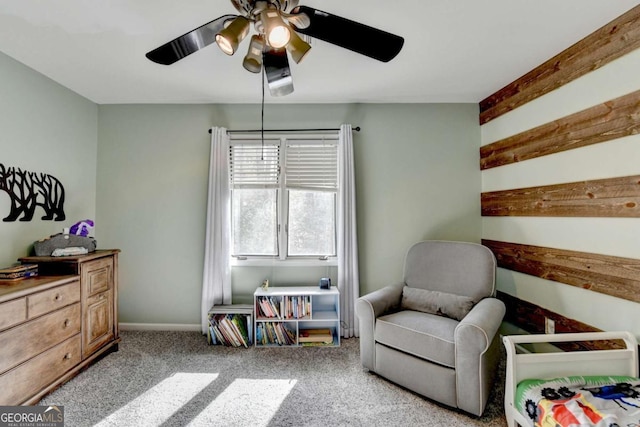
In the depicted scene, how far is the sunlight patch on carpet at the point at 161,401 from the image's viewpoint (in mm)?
1831

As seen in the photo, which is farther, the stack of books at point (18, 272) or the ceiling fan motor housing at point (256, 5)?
the stack of books at point (18, 272)

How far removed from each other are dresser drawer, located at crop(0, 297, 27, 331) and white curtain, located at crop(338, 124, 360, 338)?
243cm

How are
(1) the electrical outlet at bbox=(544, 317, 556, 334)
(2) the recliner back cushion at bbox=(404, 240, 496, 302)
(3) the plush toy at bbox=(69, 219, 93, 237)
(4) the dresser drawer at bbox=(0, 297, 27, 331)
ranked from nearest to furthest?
(4) the dresser drawer at bbox=(0, 297, 27, 331), (1) the electrical outlet at bbox=(544, 317, 556, 334), (2) the recliner back cushion at bbox=(404, 240, 496, 302), (3) the plush toy at bbox=(69, 219, 93, 237)

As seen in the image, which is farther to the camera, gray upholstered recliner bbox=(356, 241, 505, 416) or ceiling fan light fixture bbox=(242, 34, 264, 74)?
gray upholstered recliner bbox=(356, 241, 505, 416)

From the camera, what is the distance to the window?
10.5 ft

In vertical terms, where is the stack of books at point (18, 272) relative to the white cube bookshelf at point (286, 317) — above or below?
above

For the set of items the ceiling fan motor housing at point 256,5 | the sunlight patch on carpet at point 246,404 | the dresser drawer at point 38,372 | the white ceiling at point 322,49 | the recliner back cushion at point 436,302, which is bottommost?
the sunlight patch on carpet at point 246,404

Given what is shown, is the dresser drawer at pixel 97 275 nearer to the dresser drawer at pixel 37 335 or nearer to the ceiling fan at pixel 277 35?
the dresser drawer at pixel 37 335

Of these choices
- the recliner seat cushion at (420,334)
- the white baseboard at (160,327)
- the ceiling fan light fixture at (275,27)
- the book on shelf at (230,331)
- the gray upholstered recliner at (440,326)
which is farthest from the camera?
the white baseboard at (160,327)

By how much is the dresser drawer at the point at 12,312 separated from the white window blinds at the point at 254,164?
189 cm

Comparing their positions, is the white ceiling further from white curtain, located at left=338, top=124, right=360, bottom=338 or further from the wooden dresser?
the wooden dresser

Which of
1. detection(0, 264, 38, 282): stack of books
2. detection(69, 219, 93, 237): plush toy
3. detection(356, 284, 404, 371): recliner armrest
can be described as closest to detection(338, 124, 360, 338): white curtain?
detection(356, 284, 404, 371): recliner armrest

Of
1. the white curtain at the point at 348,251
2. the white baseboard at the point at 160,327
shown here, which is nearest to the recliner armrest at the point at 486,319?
the white curtain at the point at 348,251

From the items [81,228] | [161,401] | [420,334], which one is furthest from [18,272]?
[420,334]
